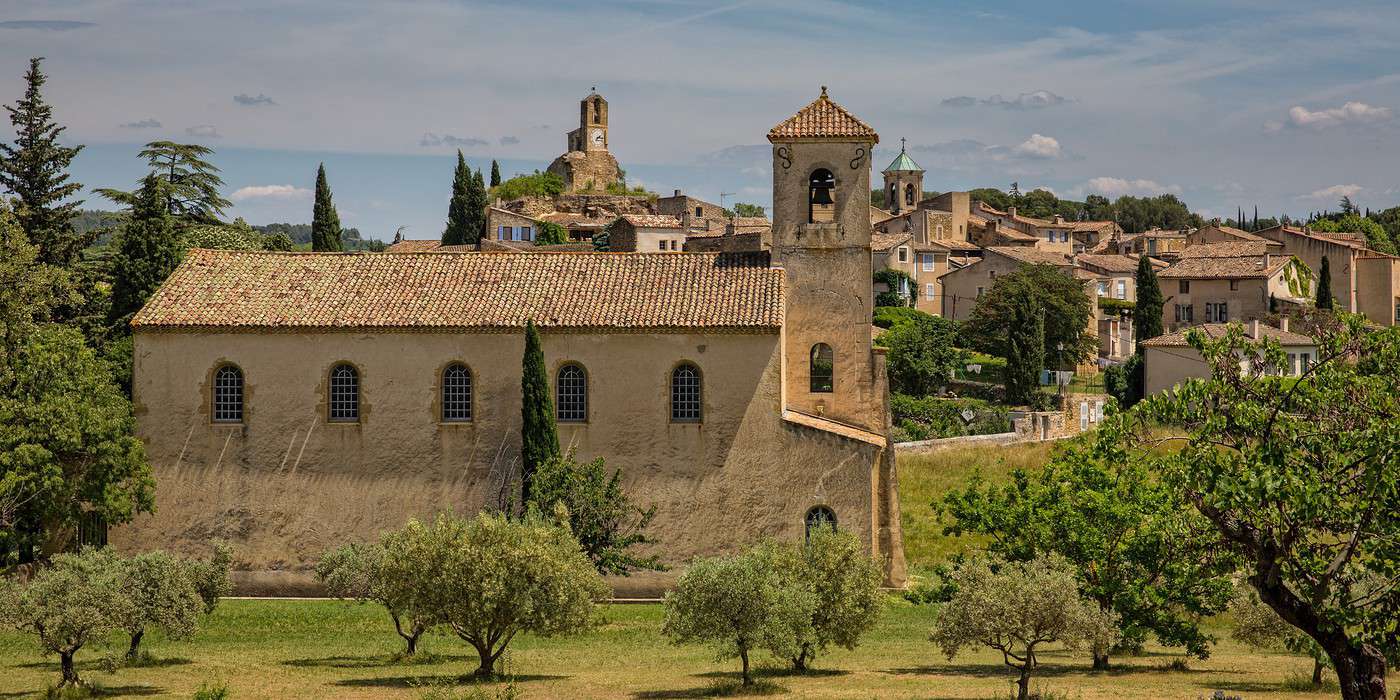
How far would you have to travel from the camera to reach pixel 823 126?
4072 centimetres

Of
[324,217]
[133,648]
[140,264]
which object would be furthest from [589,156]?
[133,648]

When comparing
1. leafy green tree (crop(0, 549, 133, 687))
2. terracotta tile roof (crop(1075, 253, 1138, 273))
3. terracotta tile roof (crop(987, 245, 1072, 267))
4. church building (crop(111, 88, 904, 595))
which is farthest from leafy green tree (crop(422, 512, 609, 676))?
terracotta tile roof (crop(1075, 253, 1138, 273))

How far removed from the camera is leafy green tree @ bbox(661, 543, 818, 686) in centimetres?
2806

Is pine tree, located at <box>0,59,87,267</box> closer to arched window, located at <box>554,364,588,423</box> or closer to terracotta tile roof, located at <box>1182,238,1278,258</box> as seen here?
arched window, located at <box>554,364,588,423</box>

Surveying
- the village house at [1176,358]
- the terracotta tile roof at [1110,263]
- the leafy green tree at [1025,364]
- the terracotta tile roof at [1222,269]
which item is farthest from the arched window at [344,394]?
the terracotta tile roof at [1110,263]

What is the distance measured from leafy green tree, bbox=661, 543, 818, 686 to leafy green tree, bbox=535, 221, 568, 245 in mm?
79563

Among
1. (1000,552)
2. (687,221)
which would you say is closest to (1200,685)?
(1000,552)

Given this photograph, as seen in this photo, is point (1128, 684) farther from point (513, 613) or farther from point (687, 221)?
point (687, 221)

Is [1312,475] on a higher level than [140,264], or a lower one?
lower

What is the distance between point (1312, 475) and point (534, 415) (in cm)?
2176

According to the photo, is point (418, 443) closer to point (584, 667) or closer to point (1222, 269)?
point (584, 667)

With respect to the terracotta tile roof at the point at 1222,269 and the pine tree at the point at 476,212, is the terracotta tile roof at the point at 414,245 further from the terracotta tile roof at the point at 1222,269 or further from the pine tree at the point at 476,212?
the terracotta tile roof at the point at 1222,269

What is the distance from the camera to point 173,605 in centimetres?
2950

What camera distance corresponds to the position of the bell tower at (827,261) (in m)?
39.9
